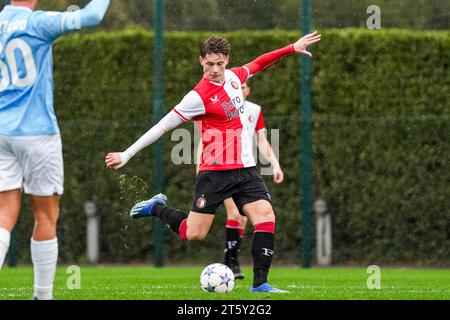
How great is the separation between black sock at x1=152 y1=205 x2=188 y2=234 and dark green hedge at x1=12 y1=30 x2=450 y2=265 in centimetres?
328

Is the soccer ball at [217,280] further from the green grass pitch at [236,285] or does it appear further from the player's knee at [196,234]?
the player's knee at [196,234]

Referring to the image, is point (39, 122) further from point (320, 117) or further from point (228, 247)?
point (320, 117)

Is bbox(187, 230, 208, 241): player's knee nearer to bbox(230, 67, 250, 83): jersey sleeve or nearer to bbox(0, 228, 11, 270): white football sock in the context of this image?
bbox(230, 67, 250, 83): jersey sleeve

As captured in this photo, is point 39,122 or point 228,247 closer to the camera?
point 39,122

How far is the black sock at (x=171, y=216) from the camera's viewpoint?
8.29 metres

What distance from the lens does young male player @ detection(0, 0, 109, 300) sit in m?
5.85

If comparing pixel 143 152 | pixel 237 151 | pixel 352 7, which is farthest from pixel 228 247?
pixel 352 7

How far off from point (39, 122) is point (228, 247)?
366 cm

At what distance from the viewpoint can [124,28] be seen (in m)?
12.5

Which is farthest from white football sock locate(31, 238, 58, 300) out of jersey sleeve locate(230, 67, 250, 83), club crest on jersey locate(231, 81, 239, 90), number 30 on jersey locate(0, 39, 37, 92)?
jersey sleeve locate(230, 67, 250, 83)

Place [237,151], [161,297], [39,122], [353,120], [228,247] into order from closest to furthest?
[39,122] → [161,297] → [237,151] → [228,247] → [353,120]

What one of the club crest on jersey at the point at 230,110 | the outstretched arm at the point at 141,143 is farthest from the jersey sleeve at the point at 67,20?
the club crest on jersey at the point at 230,110

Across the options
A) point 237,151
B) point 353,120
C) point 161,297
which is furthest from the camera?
point 353,120

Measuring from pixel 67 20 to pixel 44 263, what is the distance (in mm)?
1406
